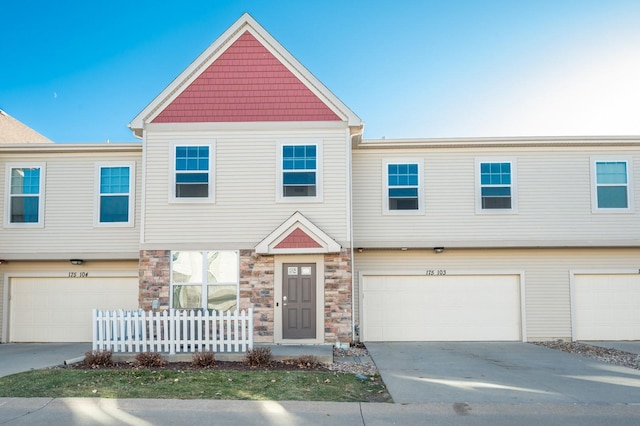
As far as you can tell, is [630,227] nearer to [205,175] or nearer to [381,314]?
[381,314]

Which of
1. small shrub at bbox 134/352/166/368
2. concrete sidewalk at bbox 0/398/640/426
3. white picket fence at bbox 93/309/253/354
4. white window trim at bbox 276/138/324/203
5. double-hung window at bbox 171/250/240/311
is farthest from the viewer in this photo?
white window trim at bbox 276/138/324/203

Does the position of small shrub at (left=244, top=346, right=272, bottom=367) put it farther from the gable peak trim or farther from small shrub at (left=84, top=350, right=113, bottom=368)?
the gable peak trim

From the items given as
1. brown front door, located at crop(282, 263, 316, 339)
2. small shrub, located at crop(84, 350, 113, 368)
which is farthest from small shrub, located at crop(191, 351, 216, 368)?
brown front door, located at crop(282, 263, 316, 339)

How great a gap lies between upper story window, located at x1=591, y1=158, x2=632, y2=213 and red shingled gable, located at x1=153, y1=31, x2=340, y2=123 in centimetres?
777

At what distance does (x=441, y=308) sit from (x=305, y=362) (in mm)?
5762

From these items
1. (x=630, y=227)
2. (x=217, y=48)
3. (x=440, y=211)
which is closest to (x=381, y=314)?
(x=440, y=211)

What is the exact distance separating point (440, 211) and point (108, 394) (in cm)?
981

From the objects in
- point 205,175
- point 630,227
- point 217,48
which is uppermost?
point 217,48

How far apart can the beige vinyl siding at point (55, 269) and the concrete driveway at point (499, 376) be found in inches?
293

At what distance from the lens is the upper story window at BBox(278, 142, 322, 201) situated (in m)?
12.6

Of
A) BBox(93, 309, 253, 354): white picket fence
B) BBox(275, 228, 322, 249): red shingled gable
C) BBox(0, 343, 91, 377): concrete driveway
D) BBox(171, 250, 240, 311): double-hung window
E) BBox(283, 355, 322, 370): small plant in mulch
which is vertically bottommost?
BBox(0, 343, 91, 377): concrete driveway

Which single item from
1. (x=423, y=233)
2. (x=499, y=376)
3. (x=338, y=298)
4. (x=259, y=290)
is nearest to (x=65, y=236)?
(x=259, y=290)

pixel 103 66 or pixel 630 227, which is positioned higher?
pixel 103 66

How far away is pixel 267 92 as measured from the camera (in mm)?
12930
